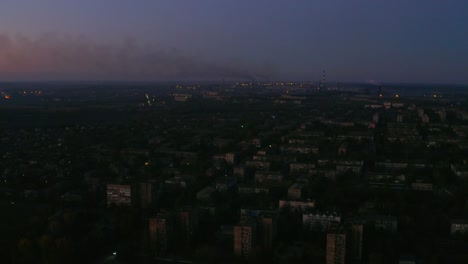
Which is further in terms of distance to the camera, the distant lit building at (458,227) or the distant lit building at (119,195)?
the distant lit building at (119,195)

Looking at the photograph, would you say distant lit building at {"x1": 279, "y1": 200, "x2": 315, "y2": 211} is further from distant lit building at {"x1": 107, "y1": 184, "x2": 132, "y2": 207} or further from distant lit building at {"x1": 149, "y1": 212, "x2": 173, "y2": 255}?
distant lit building at {"x1": 107, "y1": 184, "x2": 132, "y2": 207}

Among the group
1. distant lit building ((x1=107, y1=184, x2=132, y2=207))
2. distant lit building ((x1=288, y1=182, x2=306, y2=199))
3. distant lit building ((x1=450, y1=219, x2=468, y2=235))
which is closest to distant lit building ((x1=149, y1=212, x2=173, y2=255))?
distant lit building ((x1=107, y1=184, x2=132, y2=207))

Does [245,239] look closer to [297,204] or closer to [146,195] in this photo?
[297,204]

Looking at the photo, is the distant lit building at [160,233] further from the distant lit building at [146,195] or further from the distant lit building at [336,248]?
the distant lit building at [336,248]

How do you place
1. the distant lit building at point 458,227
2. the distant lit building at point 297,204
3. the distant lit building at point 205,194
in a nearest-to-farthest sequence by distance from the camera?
the distant lit building at point 458,227, the distant lit building at point 297,204, the distant lit building at point 205,194

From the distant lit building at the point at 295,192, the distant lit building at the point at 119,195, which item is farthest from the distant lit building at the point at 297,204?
the distant lit building at the point at 119,195

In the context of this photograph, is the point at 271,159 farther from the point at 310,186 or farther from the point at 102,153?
the point at 102,153

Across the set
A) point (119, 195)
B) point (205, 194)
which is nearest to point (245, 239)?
point (205, 194)

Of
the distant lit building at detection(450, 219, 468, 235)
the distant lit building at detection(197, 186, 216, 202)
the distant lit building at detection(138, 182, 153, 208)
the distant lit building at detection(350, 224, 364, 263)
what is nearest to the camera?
the distant lit building at detection(350, 224, 364, 263)

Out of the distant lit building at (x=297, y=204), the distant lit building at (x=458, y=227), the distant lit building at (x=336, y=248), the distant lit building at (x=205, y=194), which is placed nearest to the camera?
the distant lit building at (x=336, y=248)
